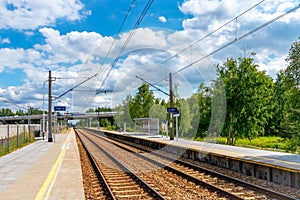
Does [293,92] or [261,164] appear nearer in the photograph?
[261,164]

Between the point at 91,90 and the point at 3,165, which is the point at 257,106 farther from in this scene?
the point at 3,165

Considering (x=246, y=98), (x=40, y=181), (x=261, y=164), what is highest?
(x=246, y=98)

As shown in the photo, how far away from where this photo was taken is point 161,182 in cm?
1136

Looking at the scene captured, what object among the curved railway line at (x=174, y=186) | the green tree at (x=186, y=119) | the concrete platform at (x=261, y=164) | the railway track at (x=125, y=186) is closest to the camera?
the curved railway line at (x=174, y=186)

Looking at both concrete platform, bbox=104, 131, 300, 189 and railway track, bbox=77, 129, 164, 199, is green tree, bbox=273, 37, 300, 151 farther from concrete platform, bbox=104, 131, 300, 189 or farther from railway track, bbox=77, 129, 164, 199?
railway track, bbox=77, 129, 164, 199

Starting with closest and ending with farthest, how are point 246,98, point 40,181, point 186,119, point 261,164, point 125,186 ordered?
point 40,181
point 125,186
point 261,164
point 246,98
point 186,119

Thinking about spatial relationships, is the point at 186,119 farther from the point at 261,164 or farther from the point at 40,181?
the point at 40,181

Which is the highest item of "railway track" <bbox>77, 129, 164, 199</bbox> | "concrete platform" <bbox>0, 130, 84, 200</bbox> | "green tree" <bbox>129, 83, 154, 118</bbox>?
"green tree" <bbox>129, 83, 154, 118</bbox>

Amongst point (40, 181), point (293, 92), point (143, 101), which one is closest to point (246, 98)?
point (293, 92)

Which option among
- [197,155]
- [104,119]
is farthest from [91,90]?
[104,119]

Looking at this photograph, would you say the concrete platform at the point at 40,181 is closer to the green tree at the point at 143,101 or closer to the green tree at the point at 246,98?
the green tree at the point at 246,98

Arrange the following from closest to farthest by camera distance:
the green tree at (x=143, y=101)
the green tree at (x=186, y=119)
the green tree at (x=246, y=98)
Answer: the green tree at (x=246, y=98)
the green tree at (x=186, y=119)
the green tree at (x=143, y=101)

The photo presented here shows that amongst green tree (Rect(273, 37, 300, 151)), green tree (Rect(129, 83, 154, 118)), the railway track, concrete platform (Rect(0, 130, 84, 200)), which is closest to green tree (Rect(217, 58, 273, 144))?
green tree (Rect(273, 37, 300, 151))

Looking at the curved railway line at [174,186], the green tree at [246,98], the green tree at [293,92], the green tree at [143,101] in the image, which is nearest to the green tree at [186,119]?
the green tree at [143,101]
